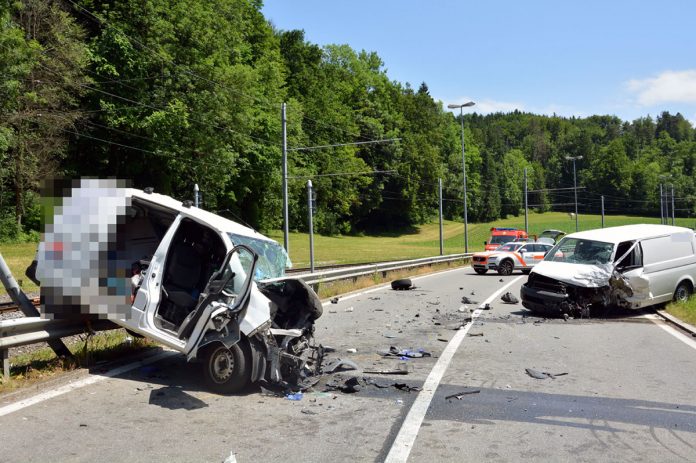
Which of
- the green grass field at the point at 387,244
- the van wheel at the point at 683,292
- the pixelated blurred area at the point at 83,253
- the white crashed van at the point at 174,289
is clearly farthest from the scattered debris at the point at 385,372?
the green grass field at the point at 387,244

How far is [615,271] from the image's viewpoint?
45.2ft

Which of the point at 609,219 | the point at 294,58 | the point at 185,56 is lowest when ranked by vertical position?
the point at 609,219

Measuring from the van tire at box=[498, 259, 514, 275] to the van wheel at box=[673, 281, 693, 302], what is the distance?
14.9 metres

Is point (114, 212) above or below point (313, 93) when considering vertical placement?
below

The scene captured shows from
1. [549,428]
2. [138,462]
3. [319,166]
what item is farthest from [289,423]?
[319,166]

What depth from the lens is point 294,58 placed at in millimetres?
74125

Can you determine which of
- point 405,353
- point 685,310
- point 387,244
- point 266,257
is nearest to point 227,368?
point 266,257

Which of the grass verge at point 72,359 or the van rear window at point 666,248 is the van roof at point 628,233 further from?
the grass verge at point 72,359

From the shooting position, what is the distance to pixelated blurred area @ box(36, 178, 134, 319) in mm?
6980

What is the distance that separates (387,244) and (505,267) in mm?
46136

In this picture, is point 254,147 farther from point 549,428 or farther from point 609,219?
point 609,219

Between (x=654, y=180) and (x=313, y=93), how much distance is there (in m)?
99.8

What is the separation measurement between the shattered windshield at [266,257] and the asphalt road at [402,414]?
4.89 feet

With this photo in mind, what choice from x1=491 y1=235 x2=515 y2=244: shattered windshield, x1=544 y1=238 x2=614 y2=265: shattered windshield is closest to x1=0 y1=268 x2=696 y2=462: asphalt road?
x1=544 y1=238 x2=614 y2=265: shattered windshield
